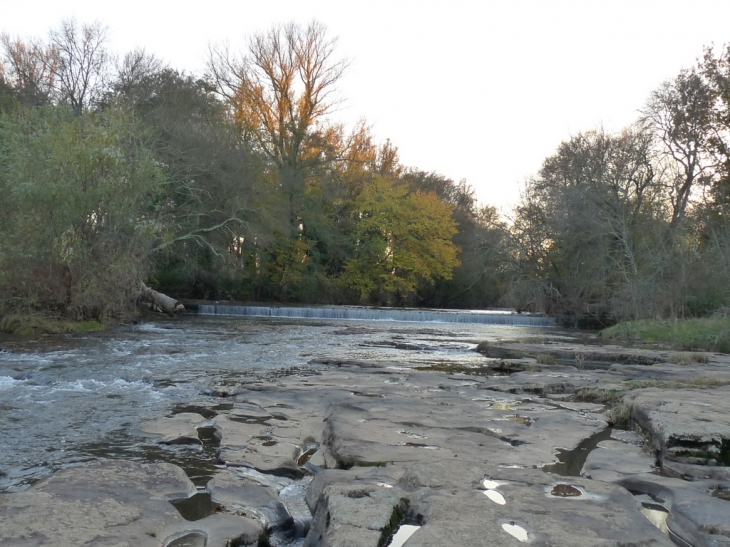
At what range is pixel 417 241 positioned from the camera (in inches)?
1526

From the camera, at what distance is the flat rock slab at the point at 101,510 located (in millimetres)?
2896

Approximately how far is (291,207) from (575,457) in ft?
97.5

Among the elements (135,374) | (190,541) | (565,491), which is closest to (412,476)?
(565,491)

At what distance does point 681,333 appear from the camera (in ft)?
55.2

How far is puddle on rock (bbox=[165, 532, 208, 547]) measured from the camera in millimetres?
3000

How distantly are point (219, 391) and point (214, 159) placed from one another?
20.1m

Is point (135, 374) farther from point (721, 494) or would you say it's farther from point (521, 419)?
point (721, 494)

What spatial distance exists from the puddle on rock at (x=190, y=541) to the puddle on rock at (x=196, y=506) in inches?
9.7

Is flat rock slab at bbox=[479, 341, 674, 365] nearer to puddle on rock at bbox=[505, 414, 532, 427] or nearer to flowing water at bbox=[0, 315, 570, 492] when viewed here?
flowing water at bbox=[0, 315, 570, 492]

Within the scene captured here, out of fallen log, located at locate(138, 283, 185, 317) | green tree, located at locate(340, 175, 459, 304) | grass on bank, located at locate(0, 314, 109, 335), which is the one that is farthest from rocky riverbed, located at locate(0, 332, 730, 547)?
green tree, located at locate(340, 175, 459, 304)

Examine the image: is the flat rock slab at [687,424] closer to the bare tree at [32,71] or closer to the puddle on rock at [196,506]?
the puddle on rock at [196,506]

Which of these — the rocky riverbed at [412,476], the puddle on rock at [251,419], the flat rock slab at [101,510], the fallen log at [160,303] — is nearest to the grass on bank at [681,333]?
the rocky riverbed at [412,476]

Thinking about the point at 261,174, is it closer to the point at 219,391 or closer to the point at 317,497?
the point at 219,391

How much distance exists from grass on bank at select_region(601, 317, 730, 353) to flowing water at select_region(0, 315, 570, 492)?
5.20 m
